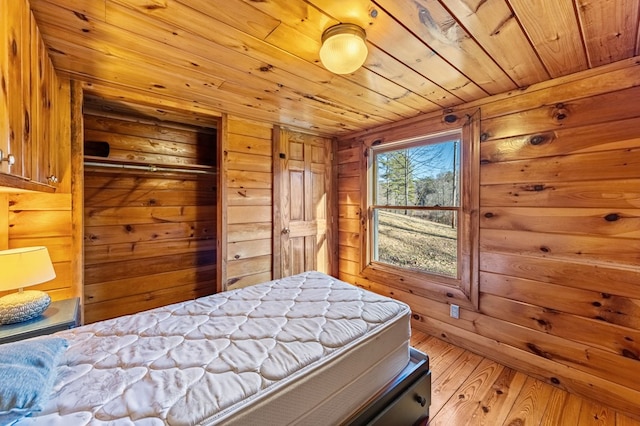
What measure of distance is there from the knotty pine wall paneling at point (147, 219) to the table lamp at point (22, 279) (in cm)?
99

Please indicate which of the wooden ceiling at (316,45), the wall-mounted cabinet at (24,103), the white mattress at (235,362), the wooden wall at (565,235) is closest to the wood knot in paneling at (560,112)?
the wooden wall at (565,235)

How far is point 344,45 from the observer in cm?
130

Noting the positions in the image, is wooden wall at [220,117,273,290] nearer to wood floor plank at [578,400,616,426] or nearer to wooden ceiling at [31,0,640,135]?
wooden ceiling at [31,0,640,135]

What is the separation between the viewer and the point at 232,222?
266 cm

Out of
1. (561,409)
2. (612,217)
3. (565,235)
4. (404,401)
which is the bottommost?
(561,409)

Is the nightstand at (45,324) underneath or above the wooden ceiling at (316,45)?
underneath

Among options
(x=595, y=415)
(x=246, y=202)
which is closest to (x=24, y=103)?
(x=246, y=202)

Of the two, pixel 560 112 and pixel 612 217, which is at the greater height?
pixel 560 112

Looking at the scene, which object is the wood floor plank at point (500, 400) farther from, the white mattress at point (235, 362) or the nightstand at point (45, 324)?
the nightstand at point (45, 324)

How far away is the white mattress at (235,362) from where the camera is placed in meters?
0.83

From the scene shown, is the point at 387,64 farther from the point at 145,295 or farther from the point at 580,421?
the point at 145,295

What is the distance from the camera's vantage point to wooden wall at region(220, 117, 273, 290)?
2.63 m

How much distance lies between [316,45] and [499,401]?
2501 mm

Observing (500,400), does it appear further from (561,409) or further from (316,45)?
(316,45)
